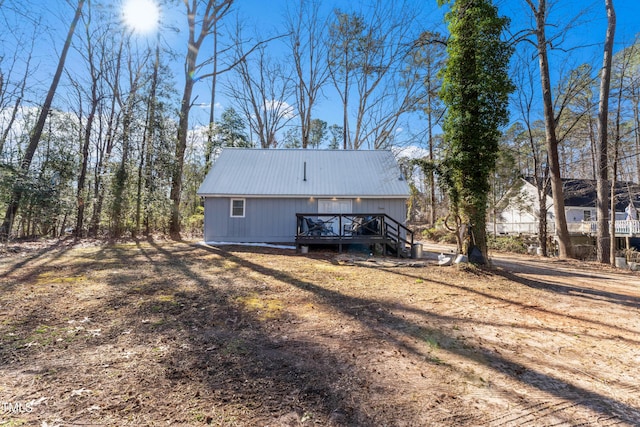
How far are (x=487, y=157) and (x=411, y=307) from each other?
441 centimetres

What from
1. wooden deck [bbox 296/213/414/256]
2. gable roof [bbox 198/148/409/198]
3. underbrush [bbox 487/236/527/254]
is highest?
gable roof [bbox 198/148/409/198]

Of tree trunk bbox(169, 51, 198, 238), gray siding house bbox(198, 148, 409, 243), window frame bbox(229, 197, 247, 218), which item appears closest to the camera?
gray siding house bbox(198, 148, 409, 243)

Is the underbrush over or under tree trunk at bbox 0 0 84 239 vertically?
under

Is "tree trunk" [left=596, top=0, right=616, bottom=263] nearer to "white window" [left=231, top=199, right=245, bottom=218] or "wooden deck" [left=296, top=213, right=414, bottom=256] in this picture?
"wooden deck" [left=296, top=213, right=414, bottom=256]

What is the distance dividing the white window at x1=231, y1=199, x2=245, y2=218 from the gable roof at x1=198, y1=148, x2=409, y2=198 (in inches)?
16.6

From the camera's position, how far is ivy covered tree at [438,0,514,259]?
6.67 metres

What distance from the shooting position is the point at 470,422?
1.85m

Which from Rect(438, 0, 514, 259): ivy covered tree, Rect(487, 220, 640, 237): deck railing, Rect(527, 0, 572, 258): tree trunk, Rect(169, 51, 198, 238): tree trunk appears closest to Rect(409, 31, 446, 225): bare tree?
Rect(438, 0, 514, 259): ivy covered tree

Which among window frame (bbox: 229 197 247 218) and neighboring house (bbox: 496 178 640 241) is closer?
window frame (bbox: 229 197 247 218)

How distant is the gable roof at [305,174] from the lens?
470 inches

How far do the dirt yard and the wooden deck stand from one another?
4.44 m

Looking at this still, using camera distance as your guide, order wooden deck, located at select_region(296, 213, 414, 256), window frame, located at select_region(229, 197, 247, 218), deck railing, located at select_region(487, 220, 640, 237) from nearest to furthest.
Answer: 1. wooden deck, located at select_region(296, 213, 414, 256)
2. window frame, located at select_region(229, 197, 247, 218)
3. deck railing, located at select_region(487, 220, 640, 237)

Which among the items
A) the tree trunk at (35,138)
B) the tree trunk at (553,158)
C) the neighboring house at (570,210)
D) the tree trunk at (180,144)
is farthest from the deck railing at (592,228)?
the tree trunk at (35,138)

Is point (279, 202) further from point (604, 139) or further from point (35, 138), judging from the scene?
point (604, 139)
